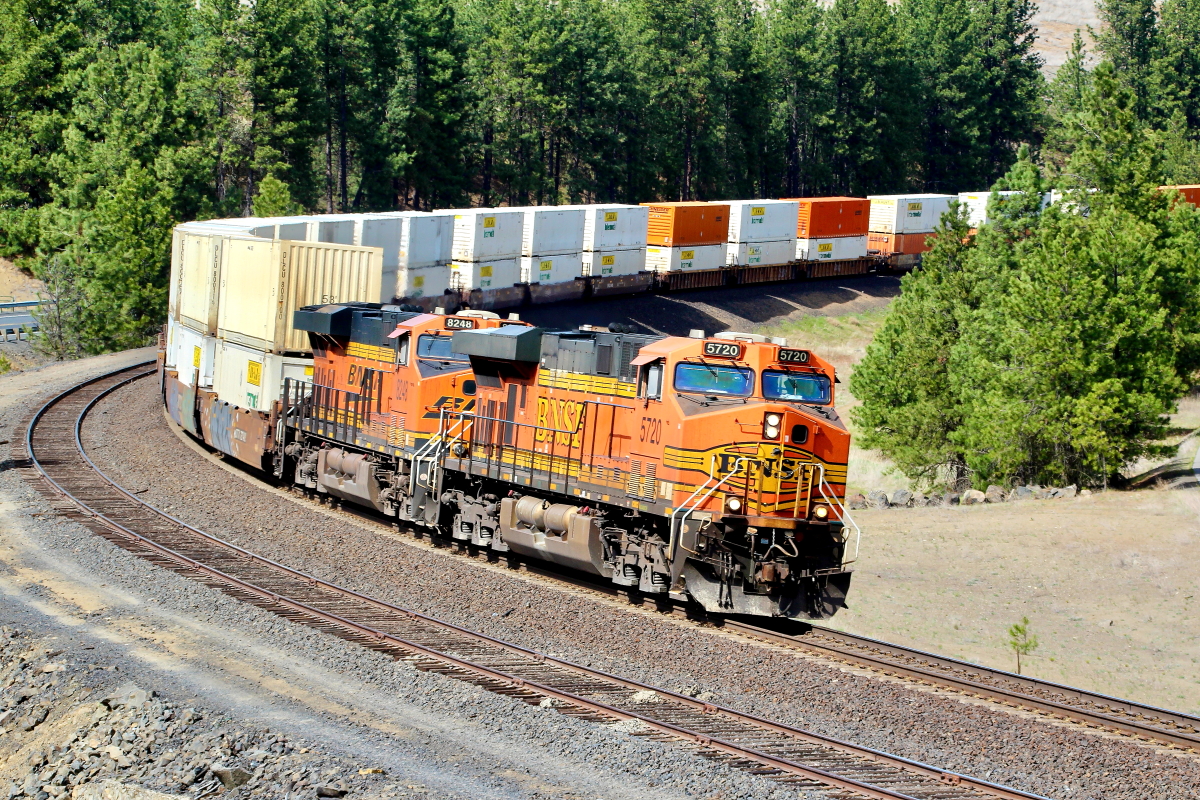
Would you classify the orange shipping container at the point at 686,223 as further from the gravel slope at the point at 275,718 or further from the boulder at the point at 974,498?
the gravel slope at the point at 275,718

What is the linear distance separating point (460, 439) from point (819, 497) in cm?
662

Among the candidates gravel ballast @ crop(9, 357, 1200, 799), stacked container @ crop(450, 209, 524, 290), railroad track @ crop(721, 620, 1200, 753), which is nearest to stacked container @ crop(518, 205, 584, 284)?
stacked container @ crop(450, 209, 524, 290)

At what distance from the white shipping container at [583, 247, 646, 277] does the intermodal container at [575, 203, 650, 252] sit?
0.18 metres

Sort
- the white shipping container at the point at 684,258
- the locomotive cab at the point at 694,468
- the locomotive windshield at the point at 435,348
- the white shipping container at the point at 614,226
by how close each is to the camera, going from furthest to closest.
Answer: the white shipping container at the point at 684,258
the white shipping container at the point at 614,226
the locomotive windshield at the point at 435,348
the locomotive cab at the point at 694,468

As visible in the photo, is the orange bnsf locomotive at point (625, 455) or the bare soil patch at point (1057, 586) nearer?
the orange bnsf locomotive at point (625, 455)

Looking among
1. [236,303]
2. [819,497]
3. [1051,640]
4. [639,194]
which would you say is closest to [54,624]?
[819,497]

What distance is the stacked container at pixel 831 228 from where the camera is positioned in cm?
6225

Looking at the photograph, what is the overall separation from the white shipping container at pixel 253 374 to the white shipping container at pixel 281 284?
209mm

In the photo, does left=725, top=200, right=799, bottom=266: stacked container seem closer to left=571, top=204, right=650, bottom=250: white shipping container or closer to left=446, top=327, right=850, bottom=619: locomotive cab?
left=571, top=204, right=650, bottom=250: white shipping container

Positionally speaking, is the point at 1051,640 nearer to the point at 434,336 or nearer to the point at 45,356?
the point at 434,336

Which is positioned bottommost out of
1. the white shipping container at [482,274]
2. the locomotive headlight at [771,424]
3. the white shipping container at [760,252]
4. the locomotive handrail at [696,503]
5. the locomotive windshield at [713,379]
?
the locomotive handrail at [696,503]

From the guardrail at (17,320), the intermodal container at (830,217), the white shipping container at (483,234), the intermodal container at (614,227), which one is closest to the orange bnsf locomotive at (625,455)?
the white shipping container at (483,234)

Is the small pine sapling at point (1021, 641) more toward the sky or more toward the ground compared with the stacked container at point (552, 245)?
more toward the ground

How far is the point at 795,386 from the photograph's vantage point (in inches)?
630
